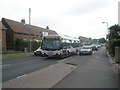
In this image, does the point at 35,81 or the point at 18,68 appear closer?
the point at 35,81

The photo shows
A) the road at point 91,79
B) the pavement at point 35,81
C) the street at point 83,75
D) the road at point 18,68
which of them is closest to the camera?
the pavement at point 35,81

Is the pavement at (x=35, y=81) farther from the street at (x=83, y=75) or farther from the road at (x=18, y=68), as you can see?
the road at (x=18, y=68)

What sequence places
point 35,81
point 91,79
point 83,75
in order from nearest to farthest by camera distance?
1. point 35,81
2. point 91,79
3. point 83,75

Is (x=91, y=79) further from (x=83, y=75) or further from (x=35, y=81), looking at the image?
(x=35, y=81)

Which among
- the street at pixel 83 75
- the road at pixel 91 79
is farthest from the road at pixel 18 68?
the road at pixel 91 79

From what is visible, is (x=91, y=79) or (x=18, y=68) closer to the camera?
(x=91, y=79)

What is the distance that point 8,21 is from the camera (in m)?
47.4

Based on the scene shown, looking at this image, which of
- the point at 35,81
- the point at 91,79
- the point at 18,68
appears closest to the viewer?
the point at 35,81

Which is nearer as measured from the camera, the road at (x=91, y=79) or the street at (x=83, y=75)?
the road at (x=91, y=79)

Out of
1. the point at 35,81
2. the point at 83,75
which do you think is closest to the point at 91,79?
the point at 83,75

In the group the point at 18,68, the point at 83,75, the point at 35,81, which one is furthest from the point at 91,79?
the point at 18,68

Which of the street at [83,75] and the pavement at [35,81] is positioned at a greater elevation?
the pavement at [35,81]

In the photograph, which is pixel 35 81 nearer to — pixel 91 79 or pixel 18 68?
pixel 91 79

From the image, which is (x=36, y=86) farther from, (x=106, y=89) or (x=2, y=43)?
(x=2, y=43)
